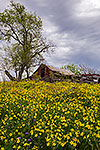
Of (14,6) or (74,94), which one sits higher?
(14,6)

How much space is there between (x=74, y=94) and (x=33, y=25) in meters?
17.8

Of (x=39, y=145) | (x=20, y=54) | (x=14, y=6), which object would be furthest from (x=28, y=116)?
(x=14, y=6)

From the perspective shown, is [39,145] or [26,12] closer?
[39,145]

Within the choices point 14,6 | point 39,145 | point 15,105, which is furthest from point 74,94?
point 14,6

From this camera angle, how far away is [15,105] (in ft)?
19.4

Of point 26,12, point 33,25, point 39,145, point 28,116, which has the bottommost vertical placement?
point 39,145

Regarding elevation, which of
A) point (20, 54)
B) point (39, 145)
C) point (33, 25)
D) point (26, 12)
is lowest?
point (39, 145)

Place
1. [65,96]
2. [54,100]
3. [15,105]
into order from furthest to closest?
[65,96] → [54,100] → [15,105]

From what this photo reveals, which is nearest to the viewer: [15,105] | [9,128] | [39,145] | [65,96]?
[39,145]

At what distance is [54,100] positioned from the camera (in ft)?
21.6

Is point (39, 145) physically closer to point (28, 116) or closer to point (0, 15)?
point (28, 116)

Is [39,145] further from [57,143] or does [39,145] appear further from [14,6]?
[14,6]

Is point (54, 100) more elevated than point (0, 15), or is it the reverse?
point (0, 15)

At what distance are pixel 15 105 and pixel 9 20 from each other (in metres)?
19.8
